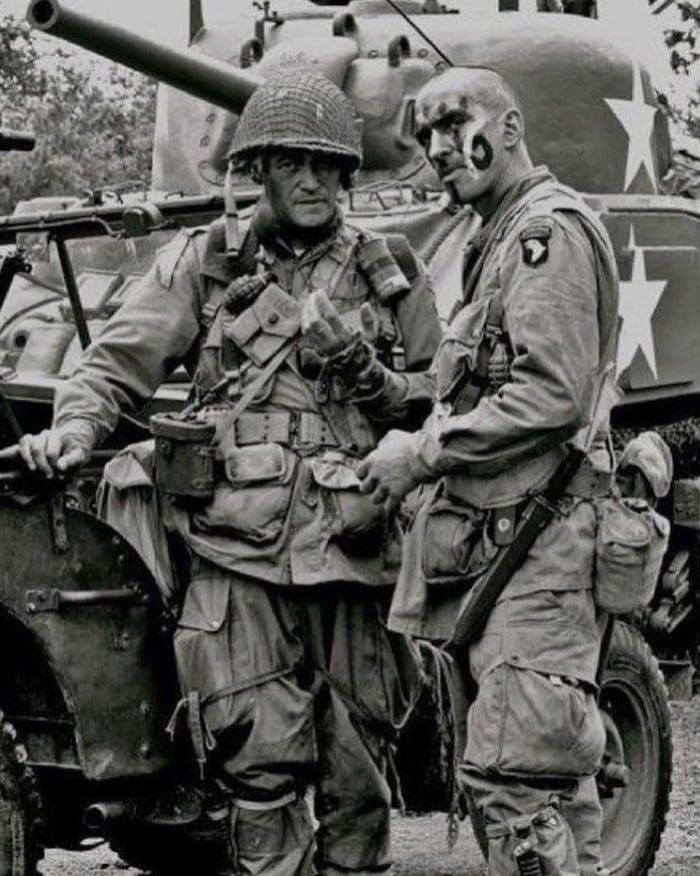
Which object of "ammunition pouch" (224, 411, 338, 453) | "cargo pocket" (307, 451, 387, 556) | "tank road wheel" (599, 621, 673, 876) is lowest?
"tank road wheel" (599, 621, 673, 876)

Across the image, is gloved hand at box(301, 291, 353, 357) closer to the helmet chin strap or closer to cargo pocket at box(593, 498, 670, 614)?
the helmet chin strap

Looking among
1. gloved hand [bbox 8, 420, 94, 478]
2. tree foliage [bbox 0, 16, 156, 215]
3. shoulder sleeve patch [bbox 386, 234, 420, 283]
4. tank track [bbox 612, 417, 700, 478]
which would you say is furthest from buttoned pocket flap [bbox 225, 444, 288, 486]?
tree foliage [bbox 0, 16, 156, 215]

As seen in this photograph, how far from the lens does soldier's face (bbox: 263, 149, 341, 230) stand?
6211 mm

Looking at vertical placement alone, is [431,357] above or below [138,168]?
above

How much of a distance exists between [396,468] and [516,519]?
302 mm

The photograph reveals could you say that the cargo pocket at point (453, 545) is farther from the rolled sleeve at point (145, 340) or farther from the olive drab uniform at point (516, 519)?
the rolled sleeve at point (145, 340)

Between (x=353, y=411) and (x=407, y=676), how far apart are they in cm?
71

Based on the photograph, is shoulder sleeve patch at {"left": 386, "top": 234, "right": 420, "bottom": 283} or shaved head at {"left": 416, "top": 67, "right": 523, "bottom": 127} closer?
shaved head at {"left": 416, "top": 67, "right": 523, "bottom": 127}

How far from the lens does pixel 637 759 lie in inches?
302

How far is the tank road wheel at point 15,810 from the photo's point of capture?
580cm

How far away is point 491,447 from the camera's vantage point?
5504 millimetres

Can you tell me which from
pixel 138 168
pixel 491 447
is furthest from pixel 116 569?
pixel 138 168

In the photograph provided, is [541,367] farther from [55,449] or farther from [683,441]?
[683,441]

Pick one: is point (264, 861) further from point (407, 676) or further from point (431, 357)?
point (431, 357)
